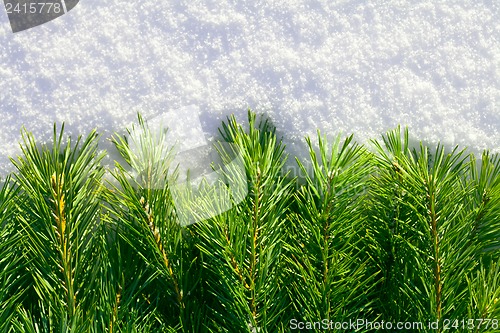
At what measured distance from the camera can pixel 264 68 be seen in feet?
2.76

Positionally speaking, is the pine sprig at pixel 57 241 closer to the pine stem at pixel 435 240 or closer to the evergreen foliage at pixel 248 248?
the evergreen foliage at pixel 248 248

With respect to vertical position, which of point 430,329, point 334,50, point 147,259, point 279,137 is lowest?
point 430,329

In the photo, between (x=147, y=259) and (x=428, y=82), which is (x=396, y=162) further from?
(x=147, y=259)

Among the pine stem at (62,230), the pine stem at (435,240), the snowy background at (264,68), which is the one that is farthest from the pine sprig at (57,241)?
the pine stem at (435,240)

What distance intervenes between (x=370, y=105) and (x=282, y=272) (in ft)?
0.95

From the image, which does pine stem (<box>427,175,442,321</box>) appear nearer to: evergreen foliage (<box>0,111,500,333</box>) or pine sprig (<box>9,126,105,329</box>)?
evergreen foliage (<box>0,111,500,333</box>)

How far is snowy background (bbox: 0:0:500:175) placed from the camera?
82cm

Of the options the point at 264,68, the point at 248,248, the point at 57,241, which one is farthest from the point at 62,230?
the point at 264,68

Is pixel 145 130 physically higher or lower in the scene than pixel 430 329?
higher

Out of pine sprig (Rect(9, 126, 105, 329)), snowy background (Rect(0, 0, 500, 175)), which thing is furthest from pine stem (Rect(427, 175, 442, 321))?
pine sprig (Rect(9, 126, 105, 329))

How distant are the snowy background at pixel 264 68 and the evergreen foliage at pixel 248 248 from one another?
0.12 metres

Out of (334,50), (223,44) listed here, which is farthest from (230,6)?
(334,50)

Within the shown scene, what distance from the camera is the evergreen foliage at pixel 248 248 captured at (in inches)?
25.9

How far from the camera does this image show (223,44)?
851 millimetres
